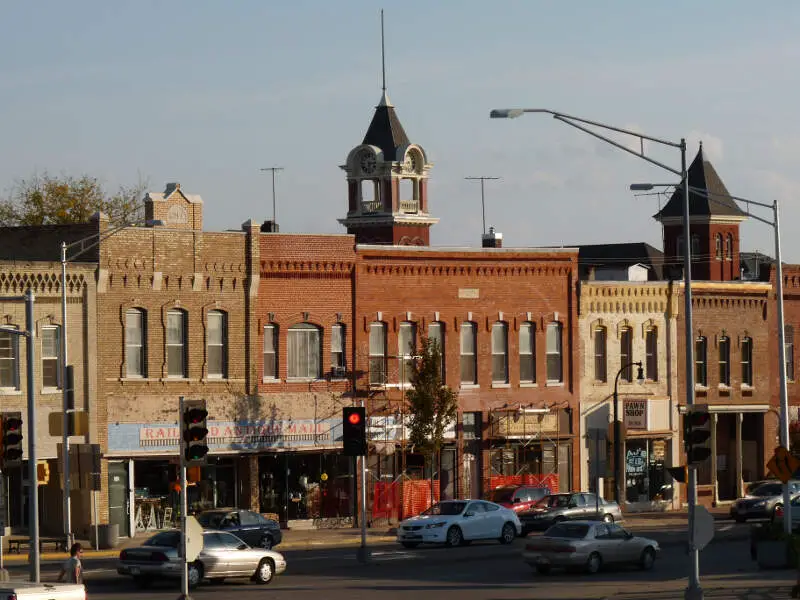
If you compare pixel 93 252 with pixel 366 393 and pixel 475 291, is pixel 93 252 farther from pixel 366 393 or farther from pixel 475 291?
pixel 475 291

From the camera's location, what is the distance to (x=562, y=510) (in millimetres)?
54969

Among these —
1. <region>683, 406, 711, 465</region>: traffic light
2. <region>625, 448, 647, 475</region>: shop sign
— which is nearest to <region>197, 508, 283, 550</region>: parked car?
<region>683, 406, 711, 465</region>: traffic light

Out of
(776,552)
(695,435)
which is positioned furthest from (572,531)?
(695,435)

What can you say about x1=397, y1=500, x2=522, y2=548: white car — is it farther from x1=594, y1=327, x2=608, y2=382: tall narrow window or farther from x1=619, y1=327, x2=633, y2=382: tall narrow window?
x1=619, y1=327, x2=633, y2=382: tall narrow window

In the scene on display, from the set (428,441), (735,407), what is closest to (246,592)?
(428,441)

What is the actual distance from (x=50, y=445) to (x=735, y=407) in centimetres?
3102

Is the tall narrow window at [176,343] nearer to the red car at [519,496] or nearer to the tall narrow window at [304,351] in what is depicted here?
the tall narrow window at [304,351]

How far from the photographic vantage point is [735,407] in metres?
71.6

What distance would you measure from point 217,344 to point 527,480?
13.7 meters

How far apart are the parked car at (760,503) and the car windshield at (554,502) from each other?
912 centimetres

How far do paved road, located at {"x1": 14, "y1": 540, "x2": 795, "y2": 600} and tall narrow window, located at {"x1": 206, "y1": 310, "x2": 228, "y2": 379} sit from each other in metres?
9.97

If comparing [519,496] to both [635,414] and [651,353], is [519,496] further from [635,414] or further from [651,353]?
[651,353]

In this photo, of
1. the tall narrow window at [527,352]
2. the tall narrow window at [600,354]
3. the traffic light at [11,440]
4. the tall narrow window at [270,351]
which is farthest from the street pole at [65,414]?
the tall narrow window at [600,354]

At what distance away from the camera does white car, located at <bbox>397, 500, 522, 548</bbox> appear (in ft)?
164
